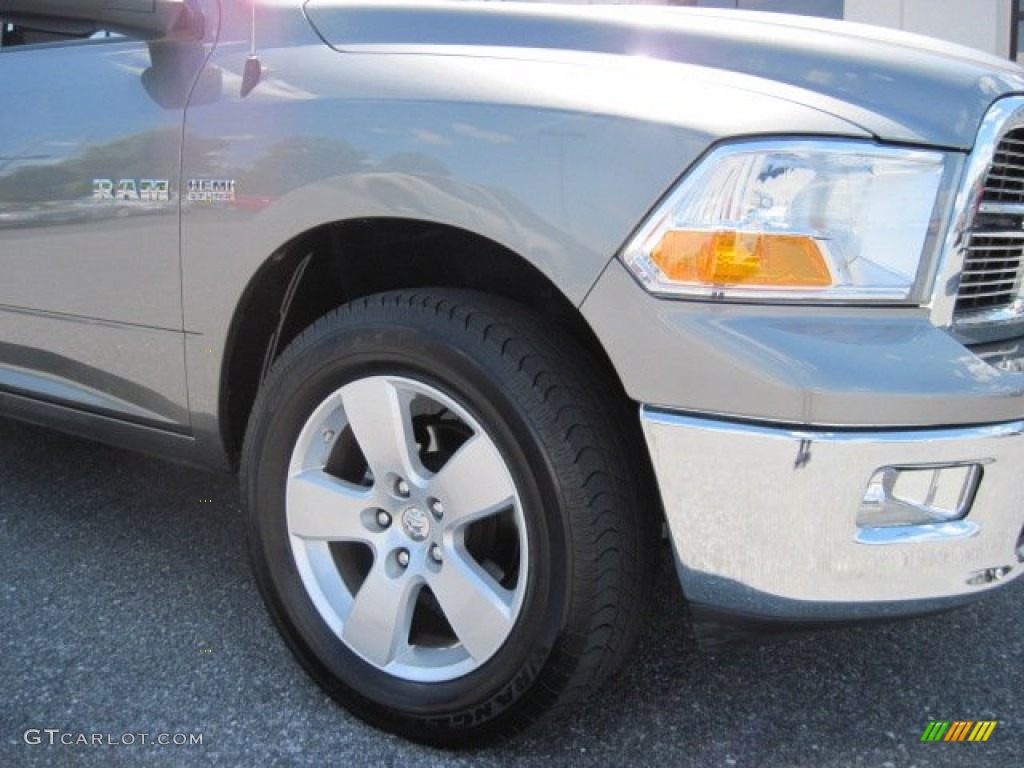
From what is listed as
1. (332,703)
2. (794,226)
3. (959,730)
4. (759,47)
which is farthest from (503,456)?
(959,730)

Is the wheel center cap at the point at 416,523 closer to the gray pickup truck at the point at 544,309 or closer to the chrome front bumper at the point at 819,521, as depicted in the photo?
the gray pickup truck at the point at 544,309

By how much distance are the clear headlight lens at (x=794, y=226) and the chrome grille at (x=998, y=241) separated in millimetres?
167

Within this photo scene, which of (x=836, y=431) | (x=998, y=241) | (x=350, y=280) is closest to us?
(x=836, y=431)

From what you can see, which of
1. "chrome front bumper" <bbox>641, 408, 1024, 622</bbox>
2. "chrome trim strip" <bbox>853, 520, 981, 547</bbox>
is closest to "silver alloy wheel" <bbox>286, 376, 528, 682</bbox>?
"chrome front bumper" <bbox>641, 408, 1024, 622</bbox>

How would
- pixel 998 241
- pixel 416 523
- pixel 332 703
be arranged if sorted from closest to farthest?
pixel 998 241, pixel 416 523, pixel 332 703

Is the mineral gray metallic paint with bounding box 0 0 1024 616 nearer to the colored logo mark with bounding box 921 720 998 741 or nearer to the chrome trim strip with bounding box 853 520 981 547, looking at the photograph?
the chrome trim strip with bounding box 853 520 981 547

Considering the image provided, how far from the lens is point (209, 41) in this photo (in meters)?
2.23

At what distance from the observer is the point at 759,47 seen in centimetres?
184

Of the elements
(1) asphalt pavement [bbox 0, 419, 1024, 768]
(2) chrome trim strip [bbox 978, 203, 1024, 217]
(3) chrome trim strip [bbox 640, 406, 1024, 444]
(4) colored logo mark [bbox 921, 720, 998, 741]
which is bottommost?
(1) asphalt pavement [bbox 0, 419, 1024, 768]

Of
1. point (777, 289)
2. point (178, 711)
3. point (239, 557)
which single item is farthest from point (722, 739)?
point (239, 557)

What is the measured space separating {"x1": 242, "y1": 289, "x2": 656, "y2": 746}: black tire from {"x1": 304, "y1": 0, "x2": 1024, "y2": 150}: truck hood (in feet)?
1.74

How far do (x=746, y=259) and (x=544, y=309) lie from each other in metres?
0.54

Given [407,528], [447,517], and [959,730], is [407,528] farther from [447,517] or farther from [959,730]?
[959,730]

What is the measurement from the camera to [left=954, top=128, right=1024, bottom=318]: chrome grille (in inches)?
69.9
